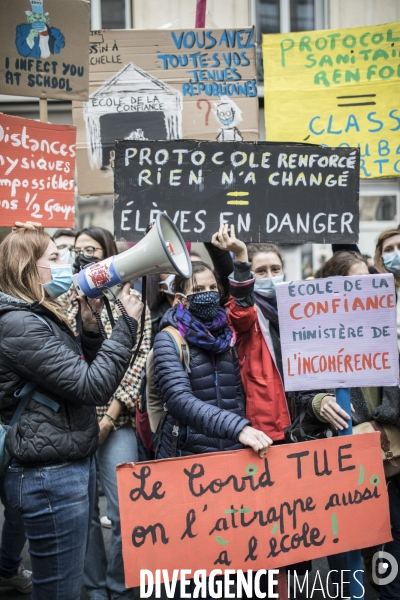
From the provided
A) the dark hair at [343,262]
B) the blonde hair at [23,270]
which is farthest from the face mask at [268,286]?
the blonde hair at [23,270]

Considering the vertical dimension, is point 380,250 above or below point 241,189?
below

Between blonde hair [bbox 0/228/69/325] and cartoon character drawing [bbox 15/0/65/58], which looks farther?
cartoon character drawing [bbox 15/0/65/58]

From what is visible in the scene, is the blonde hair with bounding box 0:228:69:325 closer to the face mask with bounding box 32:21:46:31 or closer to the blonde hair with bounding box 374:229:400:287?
the face mask with bounding box 32:21:46:31

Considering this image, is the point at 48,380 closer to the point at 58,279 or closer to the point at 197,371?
the point at 58,279

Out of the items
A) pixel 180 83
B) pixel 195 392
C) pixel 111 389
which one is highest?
pixel 180 83

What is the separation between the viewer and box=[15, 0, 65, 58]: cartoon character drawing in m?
3.47

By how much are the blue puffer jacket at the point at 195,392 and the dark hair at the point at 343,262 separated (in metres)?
0.69

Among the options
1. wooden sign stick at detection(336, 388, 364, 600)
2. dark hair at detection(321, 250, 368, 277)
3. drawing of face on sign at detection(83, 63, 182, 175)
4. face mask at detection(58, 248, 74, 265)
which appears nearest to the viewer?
wooden sign stick at detection(336, 388, 364, 600)

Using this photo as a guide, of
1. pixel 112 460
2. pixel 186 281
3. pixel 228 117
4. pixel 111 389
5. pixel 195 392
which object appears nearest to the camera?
pixel 111 389

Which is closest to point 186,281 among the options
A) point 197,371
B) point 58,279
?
point 197,371

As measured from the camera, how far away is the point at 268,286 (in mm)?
3340

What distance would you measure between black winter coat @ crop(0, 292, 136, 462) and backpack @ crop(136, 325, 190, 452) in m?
0.40

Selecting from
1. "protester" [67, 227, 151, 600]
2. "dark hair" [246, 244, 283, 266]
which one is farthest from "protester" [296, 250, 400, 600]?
"protester" [67, 227, 151, 600]

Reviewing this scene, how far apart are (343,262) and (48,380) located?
1566 millimetres
